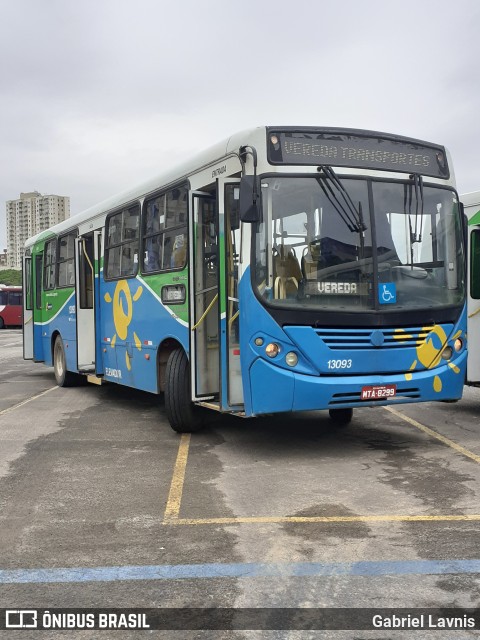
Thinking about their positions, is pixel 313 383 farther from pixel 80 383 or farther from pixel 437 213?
pixel 80 383

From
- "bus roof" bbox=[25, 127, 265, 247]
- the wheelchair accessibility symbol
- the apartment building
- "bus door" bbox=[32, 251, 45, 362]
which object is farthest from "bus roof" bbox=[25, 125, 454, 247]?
the apartment building

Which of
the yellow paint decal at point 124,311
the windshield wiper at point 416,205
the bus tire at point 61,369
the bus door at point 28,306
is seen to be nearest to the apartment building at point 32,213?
the bus door at point 28,306

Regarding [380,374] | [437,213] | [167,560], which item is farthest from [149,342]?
[167,560]

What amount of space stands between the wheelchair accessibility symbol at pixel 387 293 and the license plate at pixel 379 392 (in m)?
0.85

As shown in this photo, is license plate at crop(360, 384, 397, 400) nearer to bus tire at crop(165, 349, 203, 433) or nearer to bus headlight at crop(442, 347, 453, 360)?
bus headlight at crop(442, 347, 453, 360)

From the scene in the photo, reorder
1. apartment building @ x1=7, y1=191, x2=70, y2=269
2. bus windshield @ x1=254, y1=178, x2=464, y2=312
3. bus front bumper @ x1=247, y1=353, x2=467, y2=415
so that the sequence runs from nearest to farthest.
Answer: bus front bumper @ x1=247, y1=353, x2=467, y2=415
bus windshield @ x1=254, y1=178, x2=464, y2=312
apartment building @ x1=7, y1=191, x2=70, y2=269

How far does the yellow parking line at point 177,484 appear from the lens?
5469 millimetres

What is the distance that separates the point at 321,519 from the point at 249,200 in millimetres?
3065

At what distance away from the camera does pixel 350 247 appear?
723cm

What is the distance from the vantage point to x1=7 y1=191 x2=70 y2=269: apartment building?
116625mm

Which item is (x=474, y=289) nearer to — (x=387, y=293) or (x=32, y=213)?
(x=387, y=293)

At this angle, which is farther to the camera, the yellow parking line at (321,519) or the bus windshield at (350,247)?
the bus windshield at (350,247)

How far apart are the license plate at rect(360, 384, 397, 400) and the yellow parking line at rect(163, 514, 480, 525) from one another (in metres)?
2.01

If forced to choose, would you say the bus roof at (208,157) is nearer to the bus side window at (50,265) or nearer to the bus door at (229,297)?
the bus door at (229,297)
